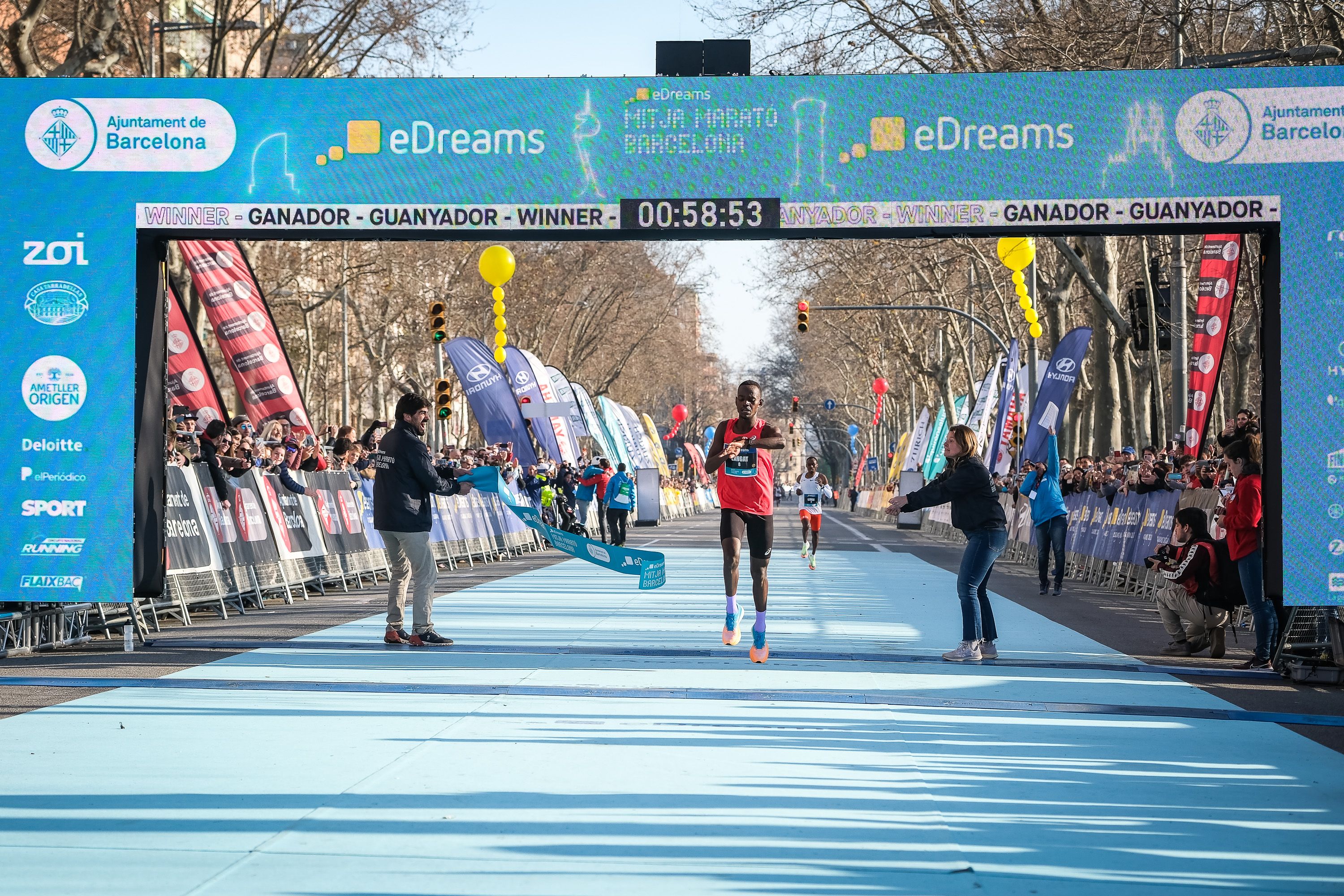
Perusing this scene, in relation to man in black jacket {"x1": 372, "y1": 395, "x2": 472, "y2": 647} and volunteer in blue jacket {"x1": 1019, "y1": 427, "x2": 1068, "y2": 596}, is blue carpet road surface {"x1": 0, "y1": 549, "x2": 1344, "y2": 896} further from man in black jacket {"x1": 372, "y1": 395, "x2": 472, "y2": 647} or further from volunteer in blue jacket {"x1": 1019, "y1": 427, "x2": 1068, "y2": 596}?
volunteer in blue jacket {"x1": 1019, "y1": 427, "x2": 1068, "y2": 596}

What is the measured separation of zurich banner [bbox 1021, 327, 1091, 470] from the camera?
26.5m

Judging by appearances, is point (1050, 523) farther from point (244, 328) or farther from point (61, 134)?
point (61, 134)

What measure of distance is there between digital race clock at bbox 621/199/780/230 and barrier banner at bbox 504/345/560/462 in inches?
846

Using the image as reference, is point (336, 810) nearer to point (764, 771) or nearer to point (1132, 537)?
point (764, 771)

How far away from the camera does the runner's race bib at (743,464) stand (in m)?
10.7

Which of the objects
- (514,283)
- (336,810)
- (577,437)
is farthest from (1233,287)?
(514,283)

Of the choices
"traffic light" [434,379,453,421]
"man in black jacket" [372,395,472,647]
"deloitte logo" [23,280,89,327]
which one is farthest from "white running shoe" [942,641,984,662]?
"traffic light" [434,379,453,421]

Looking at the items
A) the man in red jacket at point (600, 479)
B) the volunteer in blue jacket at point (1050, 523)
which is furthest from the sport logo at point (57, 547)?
the man in red jacket at point (600, 479)

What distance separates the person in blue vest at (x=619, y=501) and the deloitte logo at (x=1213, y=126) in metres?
20.1

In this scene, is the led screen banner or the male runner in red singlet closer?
the male runner in red singlet

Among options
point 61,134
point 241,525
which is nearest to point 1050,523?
point 241,525

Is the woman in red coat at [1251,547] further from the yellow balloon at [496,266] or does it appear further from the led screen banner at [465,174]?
the yellow balloon at [496,266]

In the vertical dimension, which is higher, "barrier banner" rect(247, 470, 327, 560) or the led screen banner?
the led screen banner

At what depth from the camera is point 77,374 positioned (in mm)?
11805
